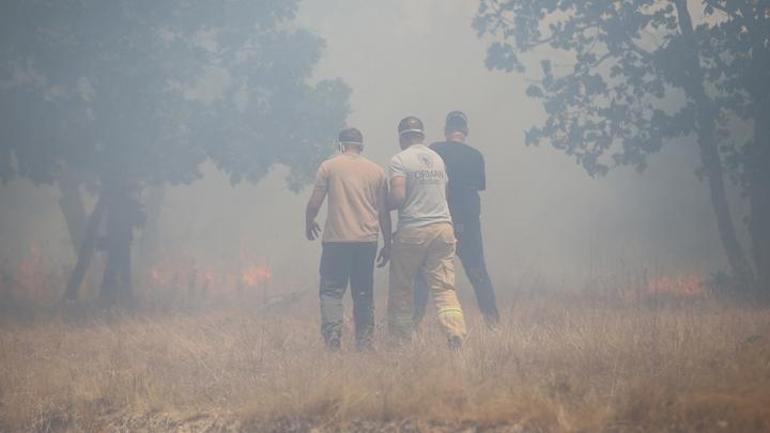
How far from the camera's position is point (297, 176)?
1336cm

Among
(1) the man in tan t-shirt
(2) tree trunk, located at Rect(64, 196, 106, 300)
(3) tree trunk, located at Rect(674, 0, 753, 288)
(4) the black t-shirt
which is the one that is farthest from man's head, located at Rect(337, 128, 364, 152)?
(2) tree trunk, located at Rect(64, 196, 106, 300)

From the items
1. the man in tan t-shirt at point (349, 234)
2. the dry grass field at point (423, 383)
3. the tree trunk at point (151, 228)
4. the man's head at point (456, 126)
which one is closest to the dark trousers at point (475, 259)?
the dry grass field at point (423, 383)

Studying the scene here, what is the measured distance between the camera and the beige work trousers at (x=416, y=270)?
6.14m

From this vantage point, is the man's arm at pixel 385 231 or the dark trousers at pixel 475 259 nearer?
the man's arm at pixel 385 231

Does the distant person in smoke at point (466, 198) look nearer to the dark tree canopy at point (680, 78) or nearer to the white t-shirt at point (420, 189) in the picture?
the white t-shirt at point (420, 189)

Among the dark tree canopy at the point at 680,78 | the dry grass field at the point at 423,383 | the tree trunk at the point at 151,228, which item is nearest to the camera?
the dry grass field at the point at 423,383

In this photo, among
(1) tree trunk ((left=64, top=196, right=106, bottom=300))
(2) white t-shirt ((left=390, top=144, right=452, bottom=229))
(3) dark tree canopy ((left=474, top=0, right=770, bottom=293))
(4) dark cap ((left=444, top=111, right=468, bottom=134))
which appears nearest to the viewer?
(2) white t-shirt ((left=390, top=144, right=452, bottom=229))

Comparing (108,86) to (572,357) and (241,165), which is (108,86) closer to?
(241,165)

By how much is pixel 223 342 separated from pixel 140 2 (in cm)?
673

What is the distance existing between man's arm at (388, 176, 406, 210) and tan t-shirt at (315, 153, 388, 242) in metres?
0.23

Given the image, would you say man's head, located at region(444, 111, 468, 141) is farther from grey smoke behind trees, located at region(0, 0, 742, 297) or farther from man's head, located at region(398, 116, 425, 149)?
grey smoke behind trees, located at region(0, 0, 742, 297)

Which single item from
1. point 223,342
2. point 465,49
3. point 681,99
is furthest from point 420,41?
point 223,342

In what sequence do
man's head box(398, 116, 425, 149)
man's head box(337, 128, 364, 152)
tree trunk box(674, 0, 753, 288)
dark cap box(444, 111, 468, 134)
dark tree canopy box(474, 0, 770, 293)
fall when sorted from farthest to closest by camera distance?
1. tree trunk box(674, 0, 753, 288)
2. dark tree canopy box(474, 0, 770, 293)
3. dark cap box(444, 111, 468, 134)
4. man's head box(337, 128, 364, 152)
5. man's head box(398, 116, 425, 149)

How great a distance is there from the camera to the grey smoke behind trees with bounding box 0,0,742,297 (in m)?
18.0
